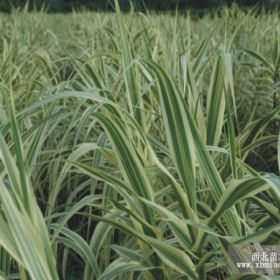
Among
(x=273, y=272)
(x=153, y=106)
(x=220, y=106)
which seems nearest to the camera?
(x=273, y=272)

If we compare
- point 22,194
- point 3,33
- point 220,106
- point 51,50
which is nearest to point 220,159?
point 220,106

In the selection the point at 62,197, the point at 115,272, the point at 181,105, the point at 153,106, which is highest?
the point at 181,105

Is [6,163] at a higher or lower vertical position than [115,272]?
higher

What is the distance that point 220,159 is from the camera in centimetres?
121

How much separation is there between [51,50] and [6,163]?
214 cm

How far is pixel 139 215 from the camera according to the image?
0.91 meters

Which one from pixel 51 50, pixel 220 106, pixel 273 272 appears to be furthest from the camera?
pixel 51 50

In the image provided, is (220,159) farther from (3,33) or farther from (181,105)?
(3,33)

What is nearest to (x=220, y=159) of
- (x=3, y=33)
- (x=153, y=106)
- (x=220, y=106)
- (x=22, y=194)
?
(x=220, y=106)

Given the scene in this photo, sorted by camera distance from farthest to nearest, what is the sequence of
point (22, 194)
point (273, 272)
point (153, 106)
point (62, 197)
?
point (62, 197) < point (153, 106) < point (273, 272) < point (22, 194)

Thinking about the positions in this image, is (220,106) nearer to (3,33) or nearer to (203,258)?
(203,258)

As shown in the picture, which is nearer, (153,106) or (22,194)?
(22,194)

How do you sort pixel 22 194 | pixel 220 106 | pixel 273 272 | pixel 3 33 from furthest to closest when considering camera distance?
pixel 3 33, pixel 220 106, pixel 273 272, pixel 22 194

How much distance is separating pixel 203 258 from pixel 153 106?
73cm
